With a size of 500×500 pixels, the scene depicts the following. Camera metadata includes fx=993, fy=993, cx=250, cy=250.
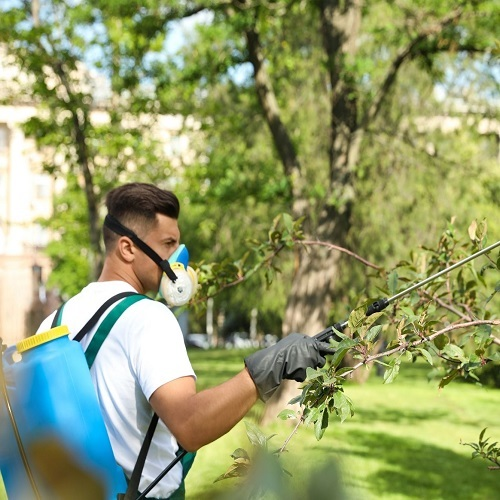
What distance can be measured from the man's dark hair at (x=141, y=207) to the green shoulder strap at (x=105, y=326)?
0.33 m

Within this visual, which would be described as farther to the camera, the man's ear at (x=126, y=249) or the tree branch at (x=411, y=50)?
the tree branch at (x=411, y=50)

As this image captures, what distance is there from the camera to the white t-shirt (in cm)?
194

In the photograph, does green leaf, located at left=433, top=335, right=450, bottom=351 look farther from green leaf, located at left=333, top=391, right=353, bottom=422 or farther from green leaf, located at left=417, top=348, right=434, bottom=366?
green leaf, located at left=333, top=391, right=353, bottom=422

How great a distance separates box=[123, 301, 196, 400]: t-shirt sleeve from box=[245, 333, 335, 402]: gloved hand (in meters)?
0.13

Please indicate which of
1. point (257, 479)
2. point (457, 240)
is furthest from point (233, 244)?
point (257, 479)

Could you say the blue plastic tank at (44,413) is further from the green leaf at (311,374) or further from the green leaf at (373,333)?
the green leaf at (373,333)

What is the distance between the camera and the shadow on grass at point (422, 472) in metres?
8.77

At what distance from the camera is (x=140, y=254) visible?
7.75 ft

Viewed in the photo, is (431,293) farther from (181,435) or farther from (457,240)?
(181,435)

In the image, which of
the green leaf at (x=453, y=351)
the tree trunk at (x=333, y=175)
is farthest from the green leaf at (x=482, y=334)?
the tree trunk at (x=333, y=175)

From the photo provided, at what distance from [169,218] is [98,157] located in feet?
53.6

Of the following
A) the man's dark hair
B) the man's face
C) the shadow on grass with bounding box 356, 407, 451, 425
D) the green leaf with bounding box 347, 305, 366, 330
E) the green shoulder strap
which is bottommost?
the shadow on grass with bounding box 356, 407, 451, 425

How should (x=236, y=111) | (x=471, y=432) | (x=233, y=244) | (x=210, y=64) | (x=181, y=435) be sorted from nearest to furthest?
(x=181, y=435) < (x=471, y=432) < (x=210, y=64) < (x=236, y=111) < (x=233, y=244)

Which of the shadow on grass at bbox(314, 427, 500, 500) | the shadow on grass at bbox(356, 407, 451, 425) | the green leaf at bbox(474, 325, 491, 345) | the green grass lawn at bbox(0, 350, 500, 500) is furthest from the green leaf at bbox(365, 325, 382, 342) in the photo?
the shadow on grass at bbox(356, 407, 451, 425)
